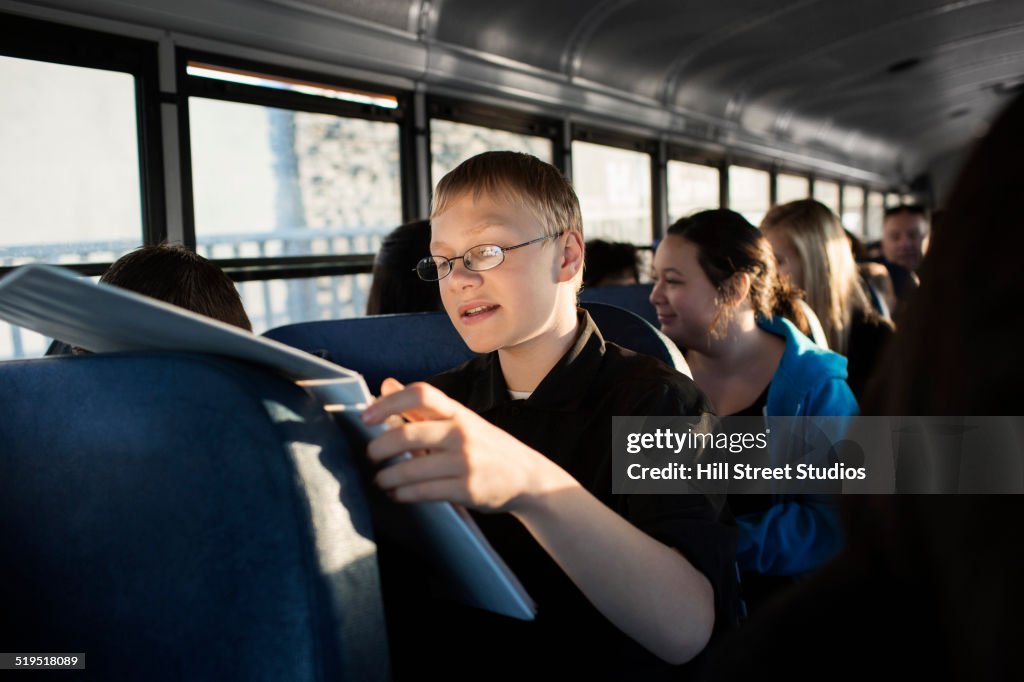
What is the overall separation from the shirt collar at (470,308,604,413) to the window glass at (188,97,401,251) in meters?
2.71

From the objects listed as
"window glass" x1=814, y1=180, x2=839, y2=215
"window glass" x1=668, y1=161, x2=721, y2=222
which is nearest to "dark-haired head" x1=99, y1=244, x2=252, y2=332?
"window glass" x1=668, y1=161, x2=721, y2=222

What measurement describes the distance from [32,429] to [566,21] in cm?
516

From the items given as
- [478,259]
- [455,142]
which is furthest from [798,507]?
[455,142]

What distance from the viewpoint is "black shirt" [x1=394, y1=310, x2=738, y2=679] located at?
4.27ft

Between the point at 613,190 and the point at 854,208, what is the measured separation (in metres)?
8.59

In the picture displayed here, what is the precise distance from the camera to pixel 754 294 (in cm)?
286

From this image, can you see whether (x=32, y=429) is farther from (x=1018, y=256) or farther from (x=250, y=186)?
(x=250, y=186)

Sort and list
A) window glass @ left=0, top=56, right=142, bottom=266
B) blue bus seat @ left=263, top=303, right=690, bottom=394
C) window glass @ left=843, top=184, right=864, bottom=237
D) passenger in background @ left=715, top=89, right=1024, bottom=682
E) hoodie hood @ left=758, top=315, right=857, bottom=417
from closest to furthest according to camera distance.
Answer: passenger in background @ left=715, top=89, right=1024, bottom=682, blue bus seat @ left=263, top=303, right=690, bottom=394, hoodie hood @ left=758, top=315, right=857, bottom=417, window glass @ left=0, top=56, right=142, bottom=266, window glass @ left=843, top=184, right=864, bottom=237

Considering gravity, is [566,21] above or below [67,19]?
above

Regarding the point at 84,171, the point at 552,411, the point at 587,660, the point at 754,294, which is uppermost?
the point at 84,171

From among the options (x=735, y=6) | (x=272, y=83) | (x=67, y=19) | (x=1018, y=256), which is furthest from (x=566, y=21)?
(x=1018, y=256)

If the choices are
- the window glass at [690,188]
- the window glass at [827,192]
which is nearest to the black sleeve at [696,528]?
the window glass at [690,188]

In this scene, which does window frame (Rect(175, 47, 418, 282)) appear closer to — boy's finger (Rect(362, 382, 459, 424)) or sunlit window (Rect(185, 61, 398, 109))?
sunlit window (Rect(185, 61, 398, 109))

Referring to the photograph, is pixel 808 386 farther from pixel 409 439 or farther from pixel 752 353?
pixel 409 439
